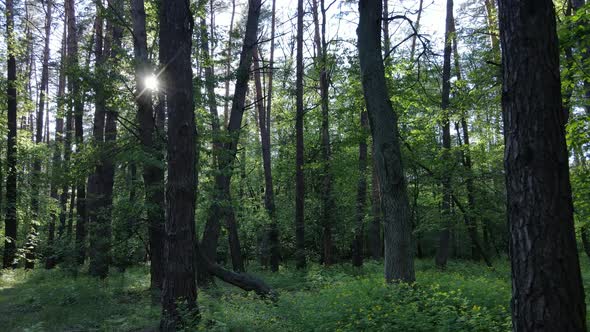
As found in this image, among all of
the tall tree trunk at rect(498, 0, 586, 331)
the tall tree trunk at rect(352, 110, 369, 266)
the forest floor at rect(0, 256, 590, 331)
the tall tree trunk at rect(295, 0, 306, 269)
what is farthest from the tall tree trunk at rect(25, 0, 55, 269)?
the tall tree trunk at rect(498, 0, 586, 331)

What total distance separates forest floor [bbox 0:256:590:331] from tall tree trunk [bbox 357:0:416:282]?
1.78ft

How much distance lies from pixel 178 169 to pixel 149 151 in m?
4.18

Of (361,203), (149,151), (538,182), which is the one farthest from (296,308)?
(361,203)

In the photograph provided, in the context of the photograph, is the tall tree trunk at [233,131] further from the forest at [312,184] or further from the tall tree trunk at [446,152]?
the tall tree trunk at [446,152]

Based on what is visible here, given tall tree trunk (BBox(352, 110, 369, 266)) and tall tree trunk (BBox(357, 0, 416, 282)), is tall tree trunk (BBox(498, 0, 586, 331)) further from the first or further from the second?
tall tree trunk (BBox(352, 110, 369, 266))

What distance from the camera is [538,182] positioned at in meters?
3.28

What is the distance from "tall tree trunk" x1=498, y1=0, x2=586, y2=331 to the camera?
10.5ft

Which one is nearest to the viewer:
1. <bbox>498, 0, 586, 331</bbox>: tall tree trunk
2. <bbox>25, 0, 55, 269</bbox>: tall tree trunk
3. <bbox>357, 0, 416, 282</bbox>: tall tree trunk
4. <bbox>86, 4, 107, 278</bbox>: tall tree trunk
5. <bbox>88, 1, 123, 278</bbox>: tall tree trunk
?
<bbox>498, 0, 586, 331</bbox>: tall tree trunk

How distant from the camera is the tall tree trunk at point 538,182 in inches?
126

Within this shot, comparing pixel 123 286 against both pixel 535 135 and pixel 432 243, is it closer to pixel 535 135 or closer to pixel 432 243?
pixel 535 135

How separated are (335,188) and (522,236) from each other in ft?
50.1

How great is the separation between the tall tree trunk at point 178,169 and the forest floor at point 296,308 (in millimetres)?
616

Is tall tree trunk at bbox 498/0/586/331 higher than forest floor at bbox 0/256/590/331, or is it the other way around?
tall tree trunk at bbox 498/0/586/331

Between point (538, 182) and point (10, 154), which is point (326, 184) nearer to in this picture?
point (10, 154)
